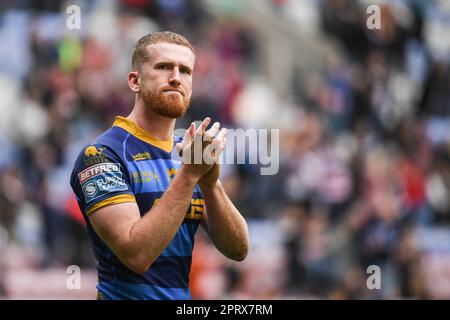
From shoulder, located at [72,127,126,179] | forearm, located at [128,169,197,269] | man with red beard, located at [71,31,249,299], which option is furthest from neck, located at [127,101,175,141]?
forearm, located at [128,169,197,269]

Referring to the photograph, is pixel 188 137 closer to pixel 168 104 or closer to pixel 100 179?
pixel 168 104

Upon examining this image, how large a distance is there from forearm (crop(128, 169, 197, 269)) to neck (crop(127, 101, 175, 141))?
562 mm

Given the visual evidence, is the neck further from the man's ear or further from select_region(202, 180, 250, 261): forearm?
select_region(202, 180, 250, 261): forearm

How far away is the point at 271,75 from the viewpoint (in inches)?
575

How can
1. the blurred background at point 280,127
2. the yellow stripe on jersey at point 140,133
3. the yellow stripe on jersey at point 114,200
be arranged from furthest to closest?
the blurred background at point 280,127
the yellow stripe on jersey at point 140,133
the yellow stripe on jersey at point 114,200

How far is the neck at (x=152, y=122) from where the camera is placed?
4.44 m

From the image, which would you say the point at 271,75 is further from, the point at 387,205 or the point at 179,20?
the point at 387,205

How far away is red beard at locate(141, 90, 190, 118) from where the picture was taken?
14.0 ft

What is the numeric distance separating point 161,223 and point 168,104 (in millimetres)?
675

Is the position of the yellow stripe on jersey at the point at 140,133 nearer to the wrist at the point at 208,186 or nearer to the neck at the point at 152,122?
the neck at the point at 152,122

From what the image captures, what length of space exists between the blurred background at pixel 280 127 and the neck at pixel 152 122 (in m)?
6.41

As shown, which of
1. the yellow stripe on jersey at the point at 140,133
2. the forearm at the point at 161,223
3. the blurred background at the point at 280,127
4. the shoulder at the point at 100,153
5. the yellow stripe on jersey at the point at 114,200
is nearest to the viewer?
the forearm at the point at 161,223

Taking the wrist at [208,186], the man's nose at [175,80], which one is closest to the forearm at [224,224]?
the wrist at [208,186]

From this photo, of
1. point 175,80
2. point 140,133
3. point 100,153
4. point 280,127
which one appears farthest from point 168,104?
point 280,127
